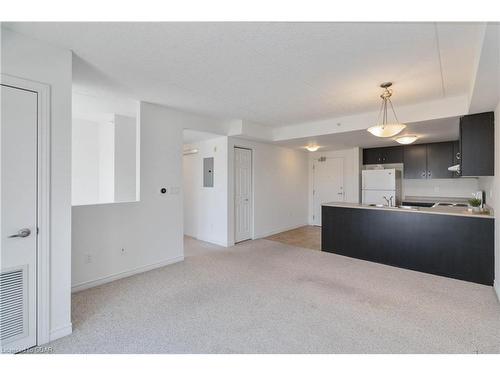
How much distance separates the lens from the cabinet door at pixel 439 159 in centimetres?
555

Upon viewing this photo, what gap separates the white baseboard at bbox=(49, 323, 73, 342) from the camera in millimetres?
2068

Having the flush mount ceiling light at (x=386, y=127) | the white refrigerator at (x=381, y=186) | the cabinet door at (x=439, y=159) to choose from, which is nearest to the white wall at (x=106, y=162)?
the flush mount ceiling light at (x=386, y=127)

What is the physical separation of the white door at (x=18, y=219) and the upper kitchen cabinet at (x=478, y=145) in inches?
188

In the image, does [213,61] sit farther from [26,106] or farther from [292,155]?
[292,155]

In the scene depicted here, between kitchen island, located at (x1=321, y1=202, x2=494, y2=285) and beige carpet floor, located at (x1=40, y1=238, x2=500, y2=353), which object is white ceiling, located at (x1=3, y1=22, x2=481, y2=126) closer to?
kitchen island, located at (x1=321, y1=202, x2=494, y2=285)

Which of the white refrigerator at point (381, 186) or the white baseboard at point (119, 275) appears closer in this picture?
the white baseboard at point (119, 275)

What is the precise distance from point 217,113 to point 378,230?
332 centimetres

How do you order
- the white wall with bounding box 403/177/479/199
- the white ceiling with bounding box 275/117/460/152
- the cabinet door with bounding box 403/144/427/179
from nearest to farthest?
the white ceiling with bounding box 275/117/460/152
the white wall with bounding box 403/177/479/199
the cabinet door with bounding box 403/144/427/179

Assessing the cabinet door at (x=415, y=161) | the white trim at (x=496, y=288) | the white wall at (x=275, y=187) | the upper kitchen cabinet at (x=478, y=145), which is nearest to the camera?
the white trim at (x=496, y=288)

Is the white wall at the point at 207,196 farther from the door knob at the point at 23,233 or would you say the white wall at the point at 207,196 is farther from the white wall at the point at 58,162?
the door knob at the point at 23,233

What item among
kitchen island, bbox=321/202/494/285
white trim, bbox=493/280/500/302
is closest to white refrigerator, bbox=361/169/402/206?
kitchen island, bbox=321/202/494/285

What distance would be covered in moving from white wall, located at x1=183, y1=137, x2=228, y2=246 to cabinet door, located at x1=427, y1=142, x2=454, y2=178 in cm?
474
